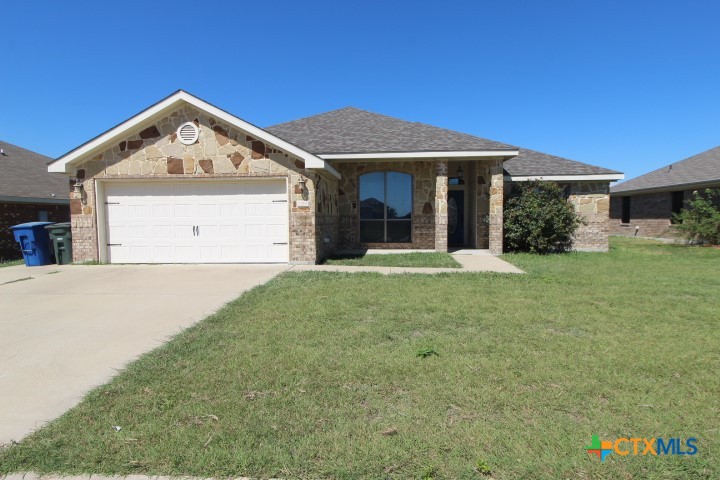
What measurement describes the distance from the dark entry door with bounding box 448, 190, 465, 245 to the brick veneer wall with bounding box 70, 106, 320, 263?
6855 millimetres

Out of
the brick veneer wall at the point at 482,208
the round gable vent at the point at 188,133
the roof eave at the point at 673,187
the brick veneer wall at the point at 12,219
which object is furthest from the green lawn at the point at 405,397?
the roof eave at the point at 673,187

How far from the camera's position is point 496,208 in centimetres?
1302

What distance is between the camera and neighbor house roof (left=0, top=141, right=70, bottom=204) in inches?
546

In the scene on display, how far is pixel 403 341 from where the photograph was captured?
456 cm

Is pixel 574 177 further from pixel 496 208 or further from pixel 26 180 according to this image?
pixel 26 180

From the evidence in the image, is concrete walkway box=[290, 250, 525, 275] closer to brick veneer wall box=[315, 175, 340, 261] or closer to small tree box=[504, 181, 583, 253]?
brick veneer wall box=[315, 175, 340, 261]

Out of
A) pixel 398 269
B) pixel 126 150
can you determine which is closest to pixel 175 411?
pixel 398 269

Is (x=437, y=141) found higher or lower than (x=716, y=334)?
higher

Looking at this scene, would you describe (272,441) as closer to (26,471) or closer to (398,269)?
(26,471)

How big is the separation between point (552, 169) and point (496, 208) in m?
3.64

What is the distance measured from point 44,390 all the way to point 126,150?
28.8ft

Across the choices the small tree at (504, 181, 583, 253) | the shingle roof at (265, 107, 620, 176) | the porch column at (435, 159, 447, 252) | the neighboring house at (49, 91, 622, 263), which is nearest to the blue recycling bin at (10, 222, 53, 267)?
the neighboring house at (49, 91, 622, 263)

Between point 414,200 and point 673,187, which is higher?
point 673,187

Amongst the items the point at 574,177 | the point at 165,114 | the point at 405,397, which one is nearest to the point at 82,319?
the point at 405,397
